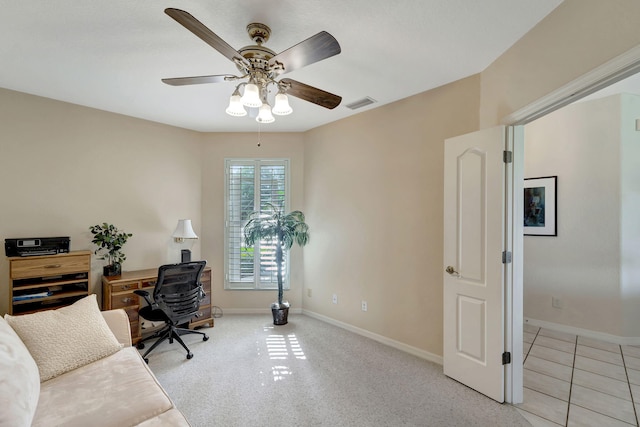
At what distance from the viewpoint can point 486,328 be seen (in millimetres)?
2252

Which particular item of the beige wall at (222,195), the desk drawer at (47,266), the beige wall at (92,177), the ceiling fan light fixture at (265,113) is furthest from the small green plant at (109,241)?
the ceiling fan light fixture at (265,113)

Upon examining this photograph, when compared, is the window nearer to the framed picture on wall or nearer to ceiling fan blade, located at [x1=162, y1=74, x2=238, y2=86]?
ceiling fan blade, located at [x1=162, y1=74, x2=238, y2=86]

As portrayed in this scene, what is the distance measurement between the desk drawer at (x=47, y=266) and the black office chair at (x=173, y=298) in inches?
24.6

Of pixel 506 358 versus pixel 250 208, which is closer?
pixel 506 358

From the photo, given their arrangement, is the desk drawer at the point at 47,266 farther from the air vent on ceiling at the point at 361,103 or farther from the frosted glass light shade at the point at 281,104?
the air vent on ceiling at the point at 361,103

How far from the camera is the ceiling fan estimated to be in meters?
A: 1.41

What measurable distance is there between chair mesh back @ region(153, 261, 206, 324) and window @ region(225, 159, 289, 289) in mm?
1021

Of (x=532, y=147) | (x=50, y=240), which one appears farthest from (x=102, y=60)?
(x=532, y=147)

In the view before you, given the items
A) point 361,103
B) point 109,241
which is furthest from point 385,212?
point 109,241

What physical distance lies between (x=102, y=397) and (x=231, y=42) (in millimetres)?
2344

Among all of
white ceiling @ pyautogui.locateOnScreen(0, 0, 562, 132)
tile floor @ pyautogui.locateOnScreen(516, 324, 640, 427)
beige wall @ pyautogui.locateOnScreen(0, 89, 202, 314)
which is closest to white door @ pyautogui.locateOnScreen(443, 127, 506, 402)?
tile floor @ pyautogui.locateOnScreen(516, 324, 640, 427)

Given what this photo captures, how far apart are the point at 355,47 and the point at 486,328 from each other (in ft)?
8.00

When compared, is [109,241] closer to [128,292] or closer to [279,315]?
[128,292]

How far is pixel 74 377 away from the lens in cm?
162
